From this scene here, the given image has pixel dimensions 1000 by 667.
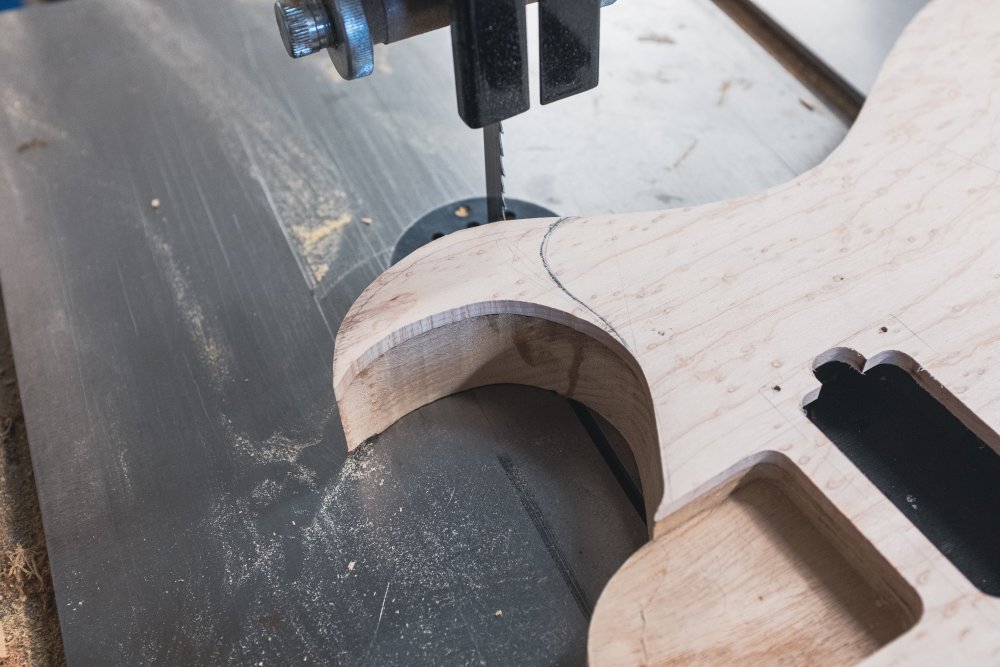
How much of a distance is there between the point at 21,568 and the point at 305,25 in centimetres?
73

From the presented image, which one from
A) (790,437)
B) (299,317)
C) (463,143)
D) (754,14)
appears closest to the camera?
(790,437)

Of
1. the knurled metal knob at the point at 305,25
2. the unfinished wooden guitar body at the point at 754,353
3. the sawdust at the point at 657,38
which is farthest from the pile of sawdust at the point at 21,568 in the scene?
the sawdust at the point at 657,38

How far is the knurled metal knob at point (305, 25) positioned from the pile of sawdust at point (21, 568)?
2.27ft

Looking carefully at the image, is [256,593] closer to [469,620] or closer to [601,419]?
[469,620]

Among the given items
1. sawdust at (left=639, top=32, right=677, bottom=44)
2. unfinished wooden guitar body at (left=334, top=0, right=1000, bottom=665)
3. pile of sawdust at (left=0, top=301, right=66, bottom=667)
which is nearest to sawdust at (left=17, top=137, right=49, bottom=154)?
pile of sawdust at (left=0, top=301, right=66, bottom=667)

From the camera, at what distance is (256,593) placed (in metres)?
0.88

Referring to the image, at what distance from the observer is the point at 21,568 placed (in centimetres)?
97

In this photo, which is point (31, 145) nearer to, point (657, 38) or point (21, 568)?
point (21, 568)

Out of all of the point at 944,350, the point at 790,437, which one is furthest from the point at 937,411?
the point at 790,437

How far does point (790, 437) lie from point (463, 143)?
2.53ft

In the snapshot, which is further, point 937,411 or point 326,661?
point 937,411

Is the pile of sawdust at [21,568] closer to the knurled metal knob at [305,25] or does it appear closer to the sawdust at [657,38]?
the knurled metal knob at [305,25]

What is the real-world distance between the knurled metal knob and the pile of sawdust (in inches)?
27.2

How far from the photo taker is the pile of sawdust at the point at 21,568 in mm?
923
